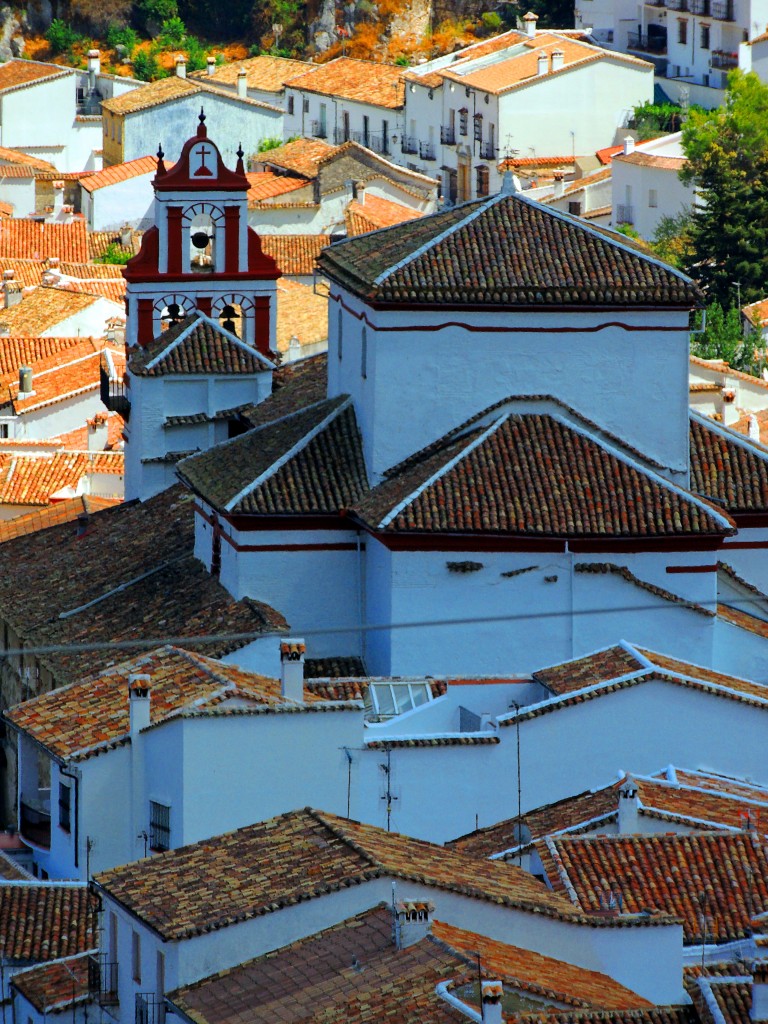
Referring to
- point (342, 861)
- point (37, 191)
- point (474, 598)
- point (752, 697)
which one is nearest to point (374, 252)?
point (474, 598)

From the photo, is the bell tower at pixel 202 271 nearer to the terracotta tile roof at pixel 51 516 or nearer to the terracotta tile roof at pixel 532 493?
the terracotta tile roof at pixel 51 516

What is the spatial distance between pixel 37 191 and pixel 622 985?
74824mm

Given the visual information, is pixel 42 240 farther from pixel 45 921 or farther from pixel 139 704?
pixel 45 921

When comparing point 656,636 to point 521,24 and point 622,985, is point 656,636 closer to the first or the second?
point 622,985

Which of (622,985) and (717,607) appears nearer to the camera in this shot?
(622,985)

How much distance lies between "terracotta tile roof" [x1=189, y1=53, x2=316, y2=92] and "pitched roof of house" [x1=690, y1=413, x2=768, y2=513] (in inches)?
2749

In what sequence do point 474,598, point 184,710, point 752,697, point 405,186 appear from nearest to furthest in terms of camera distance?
point 184,710 → point 752,697 → point 474,598 → point 405,186

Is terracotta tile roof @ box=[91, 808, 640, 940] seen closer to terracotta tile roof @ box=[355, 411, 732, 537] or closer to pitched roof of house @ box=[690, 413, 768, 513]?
terracotta tile roof @ box=[355, 411, 732, 537]

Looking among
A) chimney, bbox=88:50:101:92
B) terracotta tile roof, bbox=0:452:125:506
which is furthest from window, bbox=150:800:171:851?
chimney, bbox=88:50:101:92

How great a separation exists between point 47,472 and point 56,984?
91.5 feet

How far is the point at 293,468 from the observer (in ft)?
118

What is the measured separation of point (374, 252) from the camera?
121 feet

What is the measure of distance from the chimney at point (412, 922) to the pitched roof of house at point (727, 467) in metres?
15.0

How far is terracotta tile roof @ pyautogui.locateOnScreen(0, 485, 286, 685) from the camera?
3528 cm
